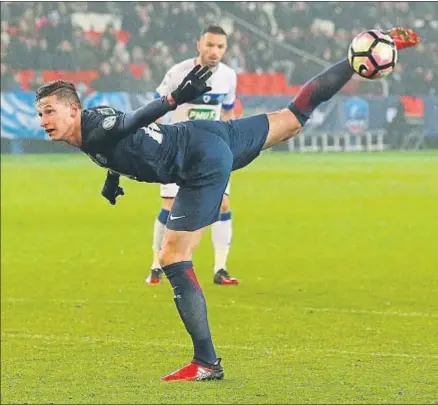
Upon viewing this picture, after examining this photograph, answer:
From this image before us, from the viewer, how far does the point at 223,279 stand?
12.9m

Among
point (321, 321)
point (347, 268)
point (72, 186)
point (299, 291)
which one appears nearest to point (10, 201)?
point (72, 186)

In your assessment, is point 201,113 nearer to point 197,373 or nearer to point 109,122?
point 109,122

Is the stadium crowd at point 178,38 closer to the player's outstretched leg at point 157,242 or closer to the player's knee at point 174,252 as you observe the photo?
the player's outstretched leg at point 157,242

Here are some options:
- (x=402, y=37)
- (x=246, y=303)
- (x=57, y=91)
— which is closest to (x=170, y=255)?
(x=57, y=91)

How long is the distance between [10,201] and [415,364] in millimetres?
16958

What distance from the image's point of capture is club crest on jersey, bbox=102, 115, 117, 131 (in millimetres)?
7445

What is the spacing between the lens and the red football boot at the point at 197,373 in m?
7.52

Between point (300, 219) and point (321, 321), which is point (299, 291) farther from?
point (300, 219)

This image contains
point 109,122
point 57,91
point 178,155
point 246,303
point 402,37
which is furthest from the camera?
point 246,303

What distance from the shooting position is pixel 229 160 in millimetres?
7883

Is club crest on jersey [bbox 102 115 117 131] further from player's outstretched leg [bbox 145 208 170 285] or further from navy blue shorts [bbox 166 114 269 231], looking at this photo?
player's outstretched leg [bbox 145 208 170 285]

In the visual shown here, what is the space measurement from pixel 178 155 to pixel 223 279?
5.24m

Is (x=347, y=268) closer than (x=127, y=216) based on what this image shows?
Yes

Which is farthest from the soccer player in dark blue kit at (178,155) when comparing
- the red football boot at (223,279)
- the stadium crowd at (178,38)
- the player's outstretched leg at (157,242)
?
the stadium crowd at (178,38)
